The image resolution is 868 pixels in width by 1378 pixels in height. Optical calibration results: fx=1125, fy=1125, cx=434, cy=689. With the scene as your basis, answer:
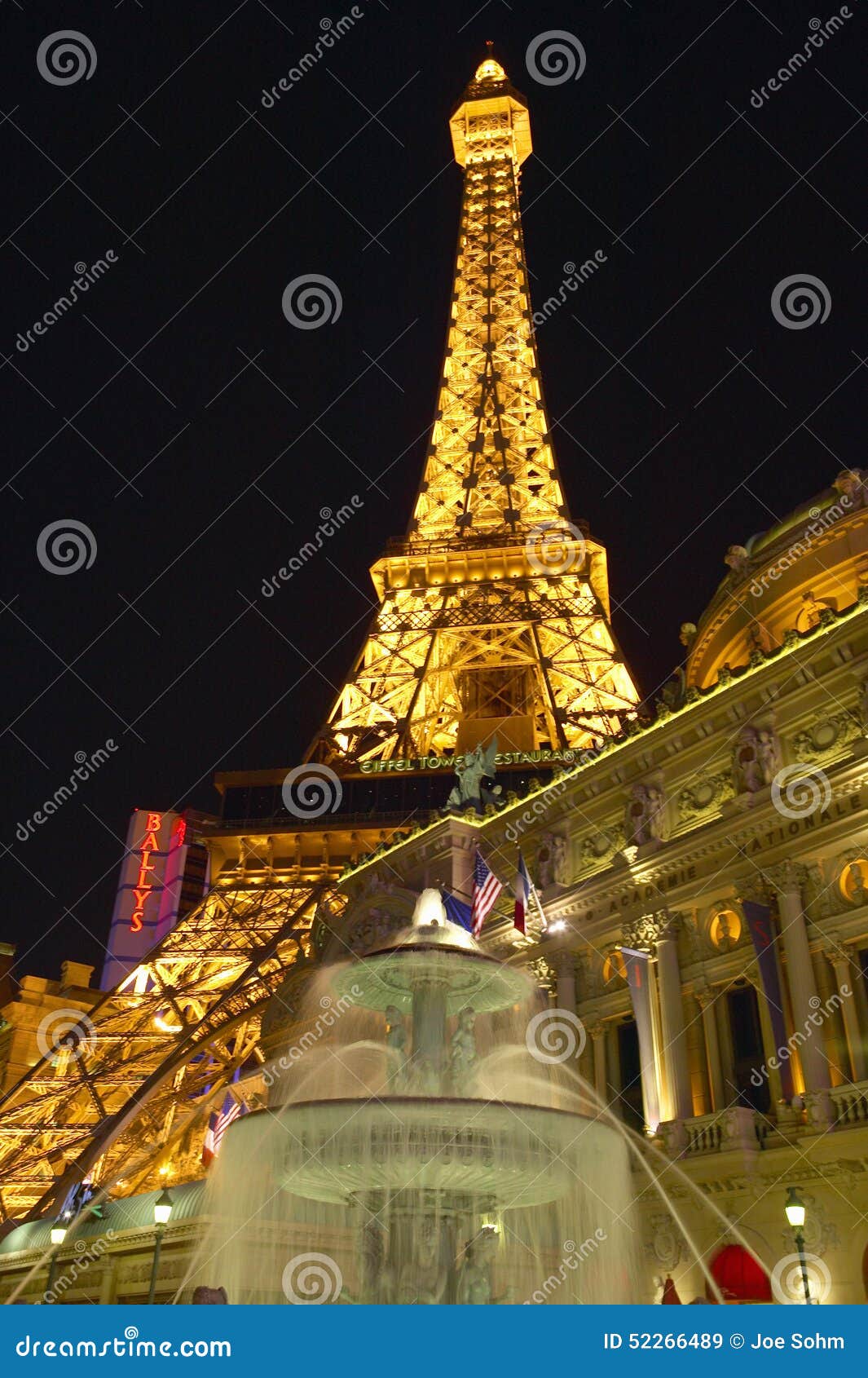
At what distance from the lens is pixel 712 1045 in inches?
932

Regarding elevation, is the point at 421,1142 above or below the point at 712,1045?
below

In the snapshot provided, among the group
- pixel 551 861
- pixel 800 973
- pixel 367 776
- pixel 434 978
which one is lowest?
pixel 434 978

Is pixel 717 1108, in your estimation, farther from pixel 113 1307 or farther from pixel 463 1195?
pixel 113 1307

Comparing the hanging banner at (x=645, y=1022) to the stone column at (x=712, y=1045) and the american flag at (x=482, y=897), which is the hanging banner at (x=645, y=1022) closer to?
the stone column at (x=712, y=1045)

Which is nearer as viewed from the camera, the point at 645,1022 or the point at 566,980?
the point at 645,1022

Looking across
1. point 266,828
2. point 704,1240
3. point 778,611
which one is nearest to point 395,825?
point 266,828

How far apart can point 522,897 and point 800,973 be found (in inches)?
279

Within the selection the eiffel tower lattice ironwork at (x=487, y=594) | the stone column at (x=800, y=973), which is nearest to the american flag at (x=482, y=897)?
the stone column at (x=800, y=973)

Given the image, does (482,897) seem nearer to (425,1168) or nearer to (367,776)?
(425,1168)

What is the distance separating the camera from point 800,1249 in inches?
555

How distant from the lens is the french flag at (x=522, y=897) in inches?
1022

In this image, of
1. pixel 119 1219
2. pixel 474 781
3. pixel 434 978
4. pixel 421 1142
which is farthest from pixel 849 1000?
pixel 119 1219

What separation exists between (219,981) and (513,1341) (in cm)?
4527

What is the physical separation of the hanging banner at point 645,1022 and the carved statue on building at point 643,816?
2.63 m
